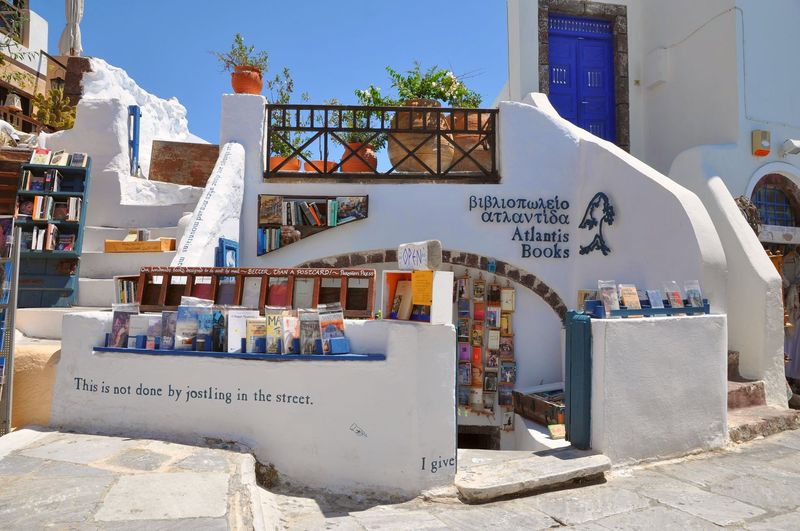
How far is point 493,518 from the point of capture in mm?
3617

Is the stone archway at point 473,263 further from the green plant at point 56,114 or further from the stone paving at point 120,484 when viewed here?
the green plant at point 56,114

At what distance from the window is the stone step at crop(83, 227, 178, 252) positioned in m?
8.89

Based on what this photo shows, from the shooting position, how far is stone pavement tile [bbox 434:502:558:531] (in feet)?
11.4

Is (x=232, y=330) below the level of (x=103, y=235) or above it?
below

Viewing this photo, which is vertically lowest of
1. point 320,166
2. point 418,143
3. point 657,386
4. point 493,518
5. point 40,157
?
point 493,518

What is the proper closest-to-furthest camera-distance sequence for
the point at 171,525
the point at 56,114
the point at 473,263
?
the point at 171,525, the point at 473,263, the point at 56,114

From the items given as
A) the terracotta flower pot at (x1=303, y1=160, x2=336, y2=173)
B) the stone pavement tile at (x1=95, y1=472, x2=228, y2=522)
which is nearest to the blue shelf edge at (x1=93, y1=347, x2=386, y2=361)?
the stone pavement tile at (x1=95, y1=472, x2=228, y2=522)

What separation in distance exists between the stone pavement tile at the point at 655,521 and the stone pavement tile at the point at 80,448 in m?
3.17

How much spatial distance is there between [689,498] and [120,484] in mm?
3716

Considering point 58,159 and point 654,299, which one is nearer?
point 654,299

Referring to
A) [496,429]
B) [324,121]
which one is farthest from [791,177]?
[324,121]

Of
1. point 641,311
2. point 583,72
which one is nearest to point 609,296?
point 641,311

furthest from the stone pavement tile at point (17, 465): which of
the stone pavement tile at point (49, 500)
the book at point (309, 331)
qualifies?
the book at point (309, 331)

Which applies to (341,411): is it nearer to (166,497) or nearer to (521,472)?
(166,497)
